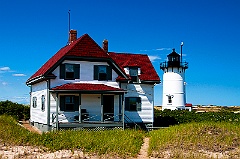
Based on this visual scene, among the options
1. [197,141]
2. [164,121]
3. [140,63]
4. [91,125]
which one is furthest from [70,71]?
[164,121]

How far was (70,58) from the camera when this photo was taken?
1061 inches

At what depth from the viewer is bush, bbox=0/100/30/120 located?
37625 millimetres

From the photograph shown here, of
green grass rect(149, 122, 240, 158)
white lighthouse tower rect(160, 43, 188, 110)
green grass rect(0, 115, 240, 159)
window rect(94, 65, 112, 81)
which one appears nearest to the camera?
green grass rect(0, 115, 240, 159)

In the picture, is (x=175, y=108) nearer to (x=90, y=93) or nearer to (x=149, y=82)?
(x=149, y=82)

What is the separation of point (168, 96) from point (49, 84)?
85.1ft

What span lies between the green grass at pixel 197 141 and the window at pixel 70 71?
30.1ft

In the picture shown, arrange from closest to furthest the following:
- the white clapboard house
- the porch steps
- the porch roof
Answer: the porch steps, the porch roof, the white clapboard house

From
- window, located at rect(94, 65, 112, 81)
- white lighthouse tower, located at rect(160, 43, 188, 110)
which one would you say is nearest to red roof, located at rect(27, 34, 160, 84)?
window, located at rect(94, 65, 112, 81)

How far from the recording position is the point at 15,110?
37.8 meters

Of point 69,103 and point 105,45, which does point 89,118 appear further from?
point 105,45

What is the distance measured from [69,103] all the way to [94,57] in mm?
4065

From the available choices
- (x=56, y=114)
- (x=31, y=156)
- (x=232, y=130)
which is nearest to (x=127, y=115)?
(x=56, y=114)

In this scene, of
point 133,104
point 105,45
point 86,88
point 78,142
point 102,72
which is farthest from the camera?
point 105,45

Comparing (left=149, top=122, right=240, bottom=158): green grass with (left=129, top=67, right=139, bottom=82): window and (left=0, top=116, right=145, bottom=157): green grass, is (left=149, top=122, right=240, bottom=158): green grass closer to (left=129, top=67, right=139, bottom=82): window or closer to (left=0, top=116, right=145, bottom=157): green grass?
(left=0, top=116, right=145, bottom=157): green grass
